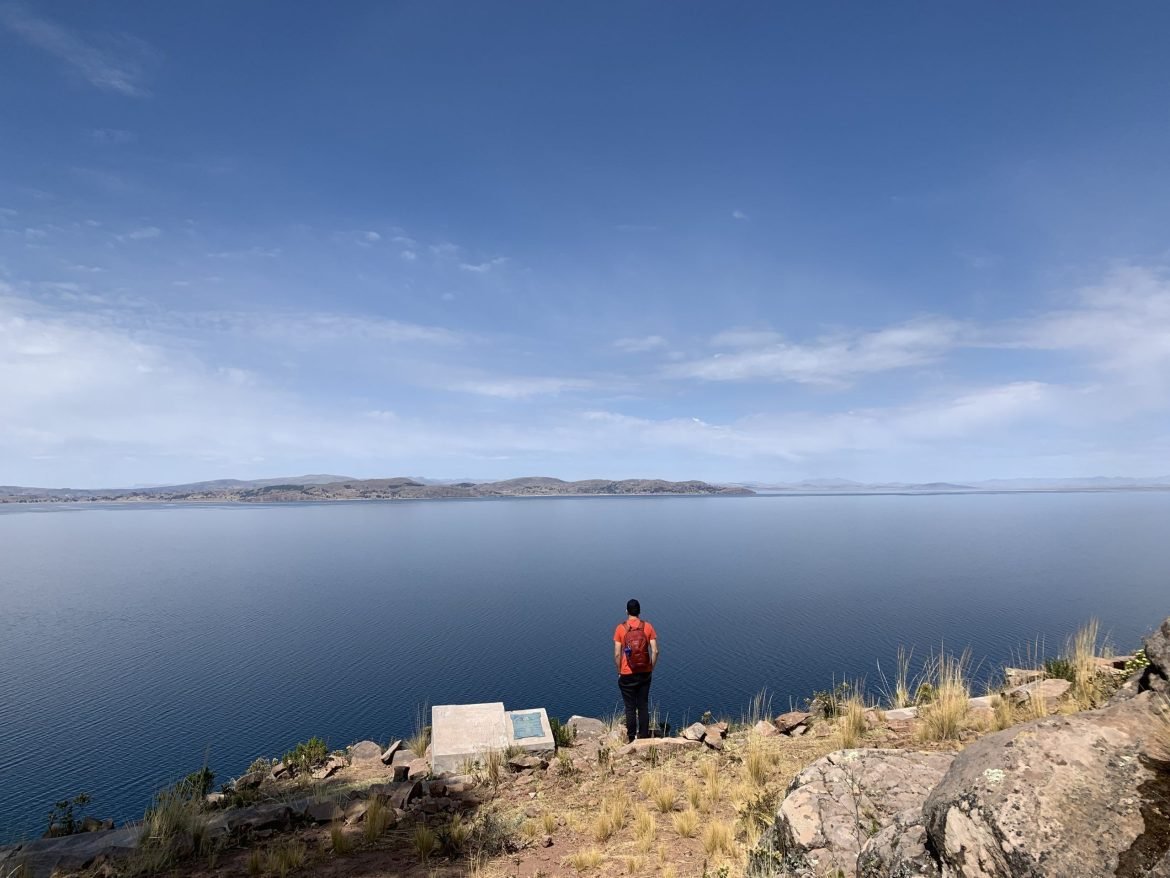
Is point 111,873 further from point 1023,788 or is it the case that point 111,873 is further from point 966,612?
point 966,612

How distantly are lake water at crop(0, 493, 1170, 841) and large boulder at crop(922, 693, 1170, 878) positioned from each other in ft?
77.8

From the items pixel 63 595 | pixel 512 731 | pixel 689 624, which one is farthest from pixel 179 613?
pixel 512 731

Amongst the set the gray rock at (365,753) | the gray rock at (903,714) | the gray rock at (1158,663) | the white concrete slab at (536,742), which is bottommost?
the gray rock at (365,753)

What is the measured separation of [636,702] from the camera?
11.3 m

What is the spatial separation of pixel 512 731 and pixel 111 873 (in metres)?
6.29

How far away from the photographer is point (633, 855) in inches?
257

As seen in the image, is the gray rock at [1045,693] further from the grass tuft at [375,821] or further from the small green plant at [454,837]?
the grass tuft at [375,821]

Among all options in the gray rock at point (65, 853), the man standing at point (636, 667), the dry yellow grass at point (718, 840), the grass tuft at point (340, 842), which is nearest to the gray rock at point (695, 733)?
the man standing at point (636, 667)

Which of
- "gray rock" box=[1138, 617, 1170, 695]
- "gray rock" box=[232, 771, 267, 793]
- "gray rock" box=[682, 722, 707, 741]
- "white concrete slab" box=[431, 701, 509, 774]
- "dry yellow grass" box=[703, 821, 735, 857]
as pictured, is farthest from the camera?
"gray rock" box=[232, 771, 267, 793]

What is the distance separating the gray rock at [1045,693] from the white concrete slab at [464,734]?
325 inches

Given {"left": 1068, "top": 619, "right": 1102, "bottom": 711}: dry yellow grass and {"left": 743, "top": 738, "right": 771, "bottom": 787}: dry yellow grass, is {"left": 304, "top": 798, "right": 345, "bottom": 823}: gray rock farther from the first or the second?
{"left": 1068, "top": 619, "right": 1102, "bottom": 711}: dry yellow grass

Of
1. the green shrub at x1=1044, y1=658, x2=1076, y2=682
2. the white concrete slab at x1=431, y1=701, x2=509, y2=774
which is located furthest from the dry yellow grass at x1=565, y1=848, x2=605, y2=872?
the green shrub at x1=1044, y1=658, x2=1076, y2=682

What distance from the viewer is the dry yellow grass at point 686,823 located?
22.4ft

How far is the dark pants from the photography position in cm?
1124
